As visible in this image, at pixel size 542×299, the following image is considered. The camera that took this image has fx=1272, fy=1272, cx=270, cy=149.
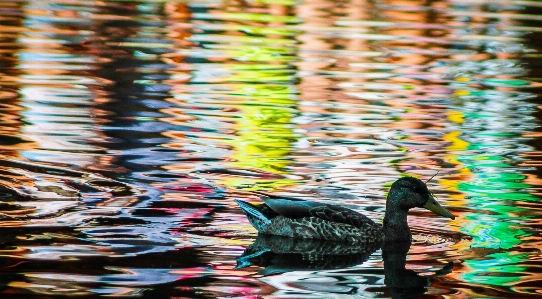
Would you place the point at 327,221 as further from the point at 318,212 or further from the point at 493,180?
the point at 493,180

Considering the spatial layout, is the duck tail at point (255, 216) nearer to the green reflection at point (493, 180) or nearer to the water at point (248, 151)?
the water at point (248, 151)

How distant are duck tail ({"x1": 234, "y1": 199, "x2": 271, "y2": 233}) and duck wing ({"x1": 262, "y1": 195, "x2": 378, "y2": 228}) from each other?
98 mm

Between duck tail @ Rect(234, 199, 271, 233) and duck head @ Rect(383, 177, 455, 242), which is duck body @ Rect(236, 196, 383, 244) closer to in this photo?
duck tail @ Rect(234, 199, 271, 233)

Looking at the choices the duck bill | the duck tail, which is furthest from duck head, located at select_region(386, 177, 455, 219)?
the duck tail

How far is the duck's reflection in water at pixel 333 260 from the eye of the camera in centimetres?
784

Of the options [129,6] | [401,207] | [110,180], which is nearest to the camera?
[401,207]

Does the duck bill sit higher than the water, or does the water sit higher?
the duck bill

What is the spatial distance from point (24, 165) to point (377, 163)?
127 inches

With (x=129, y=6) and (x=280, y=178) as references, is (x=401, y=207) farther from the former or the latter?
(x=129, y=6)

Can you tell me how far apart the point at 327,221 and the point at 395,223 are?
0.50 m

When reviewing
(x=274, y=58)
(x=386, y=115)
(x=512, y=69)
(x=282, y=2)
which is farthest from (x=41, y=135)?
(x=282, y=2)

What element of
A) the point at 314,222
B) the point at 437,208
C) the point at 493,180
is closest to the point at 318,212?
the point at 314,222

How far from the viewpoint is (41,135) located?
41.3 feet

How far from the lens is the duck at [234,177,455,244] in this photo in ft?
29.8
